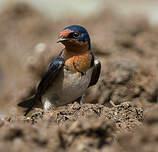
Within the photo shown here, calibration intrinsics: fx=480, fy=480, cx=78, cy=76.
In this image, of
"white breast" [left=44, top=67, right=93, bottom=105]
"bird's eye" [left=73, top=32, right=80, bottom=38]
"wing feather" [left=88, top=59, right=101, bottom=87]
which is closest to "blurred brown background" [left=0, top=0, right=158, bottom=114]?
"wing feather" [left=88, top=59, right=101, bottom=87]

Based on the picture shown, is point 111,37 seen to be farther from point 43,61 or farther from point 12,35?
point 12,35

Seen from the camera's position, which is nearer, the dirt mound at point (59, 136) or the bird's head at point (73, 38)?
the dirt mound at point (59, 136)

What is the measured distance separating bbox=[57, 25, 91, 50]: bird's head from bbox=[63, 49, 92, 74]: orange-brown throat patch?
79 millimetres

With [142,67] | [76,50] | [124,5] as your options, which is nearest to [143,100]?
[142,67]

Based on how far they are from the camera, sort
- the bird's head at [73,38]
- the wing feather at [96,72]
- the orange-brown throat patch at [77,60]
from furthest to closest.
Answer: the wing feather at [96,72] → the orange-brown throat patch at [77,60] → the bird's head at [73,38]

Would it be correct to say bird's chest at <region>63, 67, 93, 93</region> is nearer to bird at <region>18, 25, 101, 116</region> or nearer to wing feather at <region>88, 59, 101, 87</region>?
bird at <region>18, 25, 101, 116</region>

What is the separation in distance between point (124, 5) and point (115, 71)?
1040cm

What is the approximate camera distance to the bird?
5832 mm

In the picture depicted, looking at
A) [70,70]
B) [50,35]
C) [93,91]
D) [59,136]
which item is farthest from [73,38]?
[50,35]

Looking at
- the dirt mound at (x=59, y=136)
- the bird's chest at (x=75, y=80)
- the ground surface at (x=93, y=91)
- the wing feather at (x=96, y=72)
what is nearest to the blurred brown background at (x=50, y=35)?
the ground surface at (x=93, y=91)

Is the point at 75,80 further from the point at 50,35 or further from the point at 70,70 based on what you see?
the point at 50,35

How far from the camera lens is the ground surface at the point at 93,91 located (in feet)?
9.99

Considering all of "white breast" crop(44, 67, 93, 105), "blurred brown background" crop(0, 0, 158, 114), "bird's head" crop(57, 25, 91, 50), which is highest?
"bird's head" crop(57, 25, 91, 50)

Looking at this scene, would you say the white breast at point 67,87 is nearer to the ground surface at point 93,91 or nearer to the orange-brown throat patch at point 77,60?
the orange-brown throat patch at point 77,60
